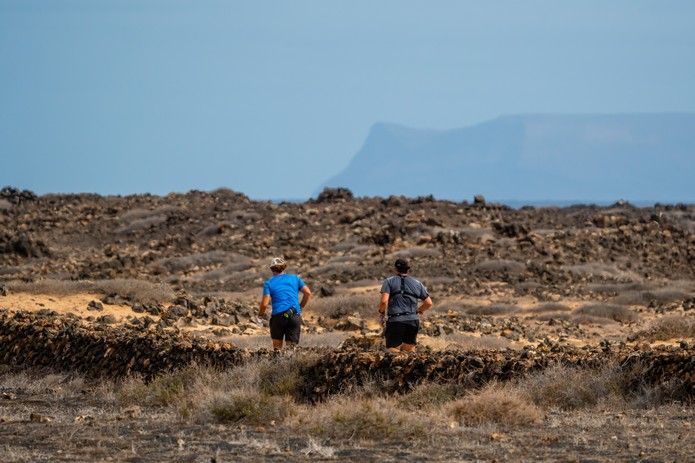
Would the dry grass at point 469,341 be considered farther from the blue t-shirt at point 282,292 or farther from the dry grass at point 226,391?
the dry grass at point 226,391

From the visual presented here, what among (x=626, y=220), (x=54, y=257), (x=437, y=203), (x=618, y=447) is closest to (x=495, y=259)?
(x=626, y=220)

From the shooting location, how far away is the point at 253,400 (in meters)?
14.4

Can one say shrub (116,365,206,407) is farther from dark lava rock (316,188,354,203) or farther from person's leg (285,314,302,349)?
dark lava rock (316,188,354,203)

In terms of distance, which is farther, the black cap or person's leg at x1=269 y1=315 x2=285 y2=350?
person's leg at x1=269 y1=315 x2=285 y2=350

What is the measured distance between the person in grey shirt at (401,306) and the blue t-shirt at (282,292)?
1.35 metres

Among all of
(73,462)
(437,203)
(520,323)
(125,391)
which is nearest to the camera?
(73,462)

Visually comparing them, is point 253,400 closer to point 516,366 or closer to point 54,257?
point 516,366

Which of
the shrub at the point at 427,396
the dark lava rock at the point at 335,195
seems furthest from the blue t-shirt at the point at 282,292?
the dark lava rock at the point at 335,195

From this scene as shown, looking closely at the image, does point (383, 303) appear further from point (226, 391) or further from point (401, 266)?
point (226, 391)

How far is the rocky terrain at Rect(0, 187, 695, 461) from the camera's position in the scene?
13969 millimetres

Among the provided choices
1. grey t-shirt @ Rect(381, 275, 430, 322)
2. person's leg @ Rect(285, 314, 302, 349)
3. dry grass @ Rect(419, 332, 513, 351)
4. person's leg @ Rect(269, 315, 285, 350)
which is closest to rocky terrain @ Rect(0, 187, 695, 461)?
dry grass @ Rect(419, 332, 513, 351)

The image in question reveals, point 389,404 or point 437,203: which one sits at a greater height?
point 437,203

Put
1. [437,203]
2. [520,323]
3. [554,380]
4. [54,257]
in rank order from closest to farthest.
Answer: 1. [554,380]
2. [520,323]
3. [54,257]
4. [437,203]

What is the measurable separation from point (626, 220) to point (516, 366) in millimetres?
34189
